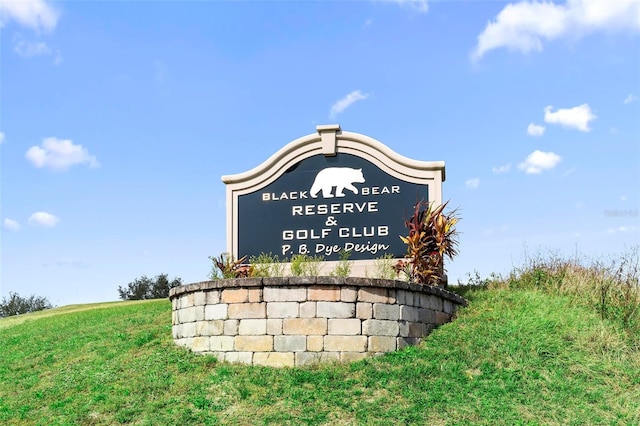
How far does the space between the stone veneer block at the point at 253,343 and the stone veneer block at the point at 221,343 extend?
10cm

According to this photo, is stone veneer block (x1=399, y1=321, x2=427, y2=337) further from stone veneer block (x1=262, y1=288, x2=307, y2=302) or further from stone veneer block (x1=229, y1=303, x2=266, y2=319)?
stone veneer block (x1=229, y1=303, x2=266, y2=319)

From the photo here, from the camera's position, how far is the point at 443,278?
1403 centimetres

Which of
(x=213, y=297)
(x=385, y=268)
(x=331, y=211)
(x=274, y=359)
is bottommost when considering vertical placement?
(x=274, y=359)

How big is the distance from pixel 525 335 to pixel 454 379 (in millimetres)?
1976

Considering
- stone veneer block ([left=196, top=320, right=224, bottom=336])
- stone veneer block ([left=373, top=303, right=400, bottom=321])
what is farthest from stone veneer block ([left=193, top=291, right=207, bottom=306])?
stone veneer block ([left=373, top=303, right=400, bottom=321])

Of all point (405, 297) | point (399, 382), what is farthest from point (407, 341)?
point (399, 382)

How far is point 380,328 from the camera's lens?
428 inches

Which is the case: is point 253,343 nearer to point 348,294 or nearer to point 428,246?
point 348,294

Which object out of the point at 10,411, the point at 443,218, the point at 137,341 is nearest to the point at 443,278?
the point at 443,218

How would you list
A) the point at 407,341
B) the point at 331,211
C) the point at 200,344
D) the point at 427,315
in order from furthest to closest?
the point at 331,211
the point at 427,315
the point at 200,344
the point at 407,341

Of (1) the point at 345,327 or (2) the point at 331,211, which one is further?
(2) the point at 331,211

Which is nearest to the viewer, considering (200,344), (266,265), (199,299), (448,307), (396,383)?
(396,383)

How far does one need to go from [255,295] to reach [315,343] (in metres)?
1.17

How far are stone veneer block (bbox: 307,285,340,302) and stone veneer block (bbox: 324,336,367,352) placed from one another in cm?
57
